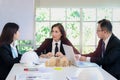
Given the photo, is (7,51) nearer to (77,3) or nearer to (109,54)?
(109,54)

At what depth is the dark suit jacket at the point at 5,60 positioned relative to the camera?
10.3ft

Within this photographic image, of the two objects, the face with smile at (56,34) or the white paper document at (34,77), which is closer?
the white paper document at (34,77)

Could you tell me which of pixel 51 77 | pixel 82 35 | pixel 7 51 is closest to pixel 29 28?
pixel 82 35

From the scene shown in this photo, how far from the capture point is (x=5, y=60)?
3141 mm

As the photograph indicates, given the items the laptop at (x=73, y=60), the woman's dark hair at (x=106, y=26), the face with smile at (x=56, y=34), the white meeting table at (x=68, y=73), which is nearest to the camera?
the white meeting table at (x=68, y=73)

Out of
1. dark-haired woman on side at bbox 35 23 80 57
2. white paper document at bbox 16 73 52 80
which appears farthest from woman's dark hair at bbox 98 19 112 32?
white paper document at bbox 16 73 52 80

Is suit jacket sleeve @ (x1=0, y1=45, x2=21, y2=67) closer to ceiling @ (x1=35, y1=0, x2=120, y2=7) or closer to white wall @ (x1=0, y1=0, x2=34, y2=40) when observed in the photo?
white wall @ (x1=0, y1=0, x2=34, y2=40)

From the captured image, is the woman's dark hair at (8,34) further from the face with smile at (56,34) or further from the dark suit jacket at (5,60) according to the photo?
the face with smile at (56,34)

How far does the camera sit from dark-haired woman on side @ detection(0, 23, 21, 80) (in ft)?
10.3

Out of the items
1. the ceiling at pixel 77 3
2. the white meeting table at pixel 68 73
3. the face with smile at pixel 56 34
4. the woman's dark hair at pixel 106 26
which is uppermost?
the ceiling at pixel 77 3

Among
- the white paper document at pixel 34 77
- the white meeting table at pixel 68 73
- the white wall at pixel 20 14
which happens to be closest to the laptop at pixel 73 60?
the white meeting table at pixel 68 73

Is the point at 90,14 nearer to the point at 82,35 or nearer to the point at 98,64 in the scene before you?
the point at 82,35

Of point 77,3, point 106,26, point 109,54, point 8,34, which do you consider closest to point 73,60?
point 109,54

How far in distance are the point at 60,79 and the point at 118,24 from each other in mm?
2940
